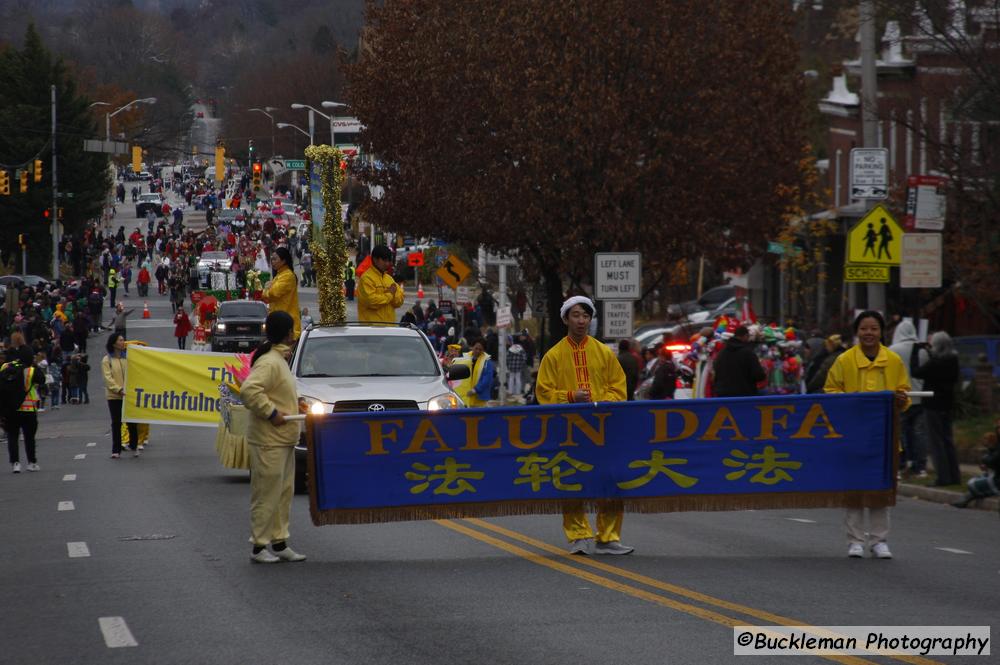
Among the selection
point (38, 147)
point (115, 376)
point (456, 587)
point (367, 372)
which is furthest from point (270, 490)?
point (38, 147)

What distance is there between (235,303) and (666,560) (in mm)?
44485

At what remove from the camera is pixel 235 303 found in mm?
56031

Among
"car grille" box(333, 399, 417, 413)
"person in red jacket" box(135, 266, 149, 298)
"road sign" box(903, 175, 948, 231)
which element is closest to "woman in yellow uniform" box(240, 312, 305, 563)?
"car grille" box(333, 399, 417, 413)

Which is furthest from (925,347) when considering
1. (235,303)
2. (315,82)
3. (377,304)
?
(315,82)

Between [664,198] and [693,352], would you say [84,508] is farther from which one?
[664,198]

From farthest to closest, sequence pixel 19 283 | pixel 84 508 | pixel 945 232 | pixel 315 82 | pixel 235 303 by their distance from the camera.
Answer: pixel 315 82, pixel 19 283, pixel 235 303, pixel 945 232, pixel 84 508

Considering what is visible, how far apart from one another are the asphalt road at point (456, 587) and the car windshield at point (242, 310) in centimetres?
3790

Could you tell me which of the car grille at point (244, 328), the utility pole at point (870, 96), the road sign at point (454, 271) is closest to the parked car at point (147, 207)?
the car grille at point (244, 328)

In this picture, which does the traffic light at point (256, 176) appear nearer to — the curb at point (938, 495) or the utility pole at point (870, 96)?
the utility pole at point (870, 96)

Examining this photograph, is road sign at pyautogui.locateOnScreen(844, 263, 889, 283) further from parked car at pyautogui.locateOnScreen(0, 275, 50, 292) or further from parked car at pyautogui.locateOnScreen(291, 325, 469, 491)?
parked car at pyautogui.locateOnScreen(0, 275, 50, 292)

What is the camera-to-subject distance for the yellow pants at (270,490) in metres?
12.6

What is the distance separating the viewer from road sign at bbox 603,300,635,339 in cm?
2755

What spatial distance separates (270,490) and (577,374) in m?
2.48

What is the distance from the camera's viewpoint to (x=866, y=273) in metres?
22.7
